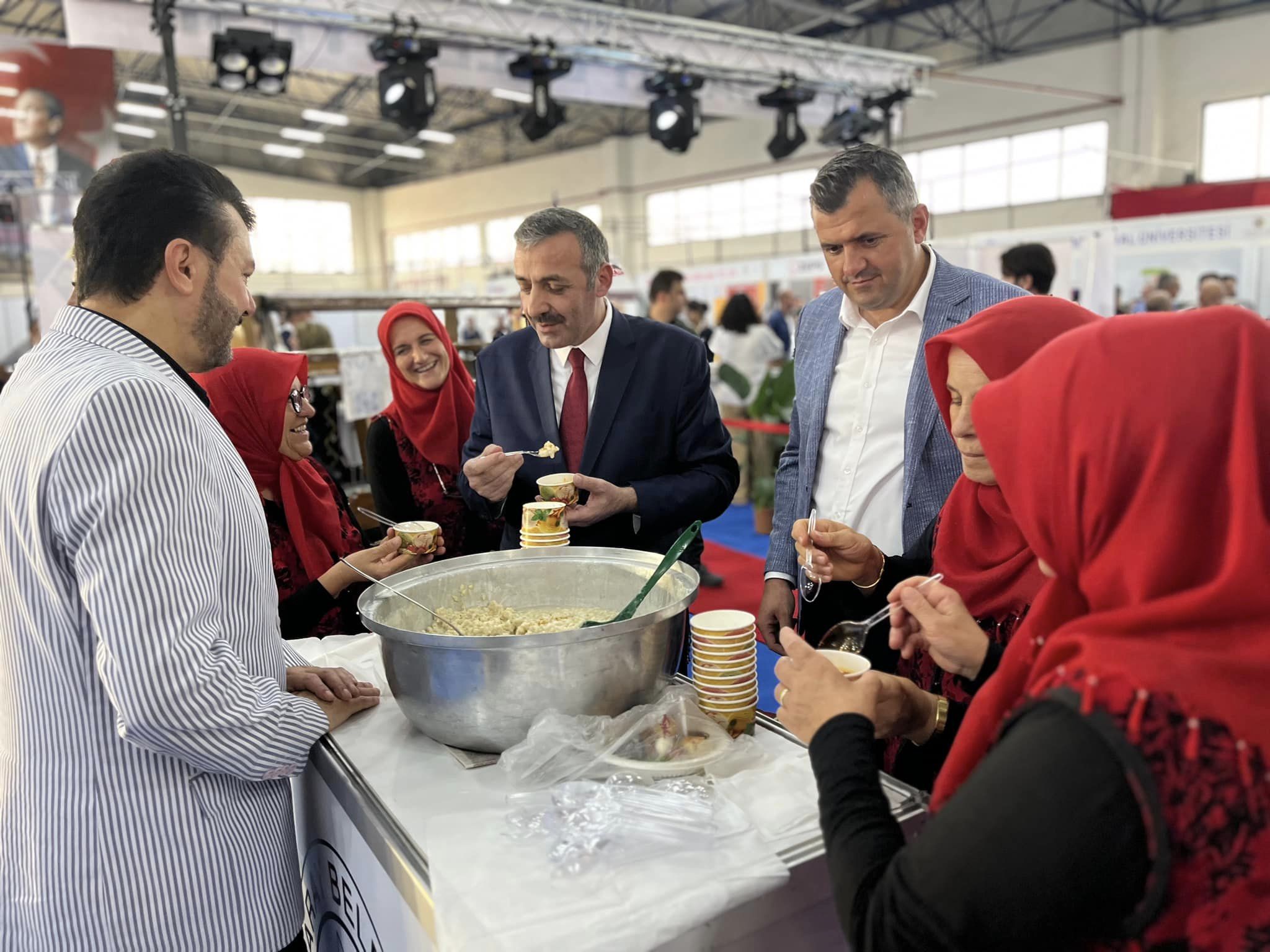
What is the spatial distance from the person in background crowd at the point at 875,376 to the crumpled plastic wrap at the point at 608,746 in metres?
0.74

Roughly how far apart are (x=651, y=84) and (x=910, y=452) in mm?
7705

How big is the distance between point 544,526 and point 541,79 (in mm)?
7181

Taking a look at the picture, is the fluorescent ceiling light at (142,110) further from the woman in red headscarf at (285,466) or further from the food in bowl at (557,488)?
the food in bowl at (557,488)

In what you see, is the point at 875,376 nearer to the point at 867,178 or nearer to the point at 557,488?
the point at 867,178

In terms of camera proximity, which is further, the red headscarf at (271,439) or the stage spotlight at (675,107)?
the stage spotlight at (675,107)

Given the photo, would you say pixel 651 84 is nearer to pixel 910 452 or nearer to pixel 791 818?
pixel 910 452

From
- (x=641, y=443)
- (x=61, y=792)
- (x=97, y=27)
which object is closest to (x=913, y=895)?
(x=61, y=792)

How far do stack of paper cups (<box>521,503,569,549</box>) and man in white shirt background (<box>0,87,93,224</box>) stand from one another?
8462mm

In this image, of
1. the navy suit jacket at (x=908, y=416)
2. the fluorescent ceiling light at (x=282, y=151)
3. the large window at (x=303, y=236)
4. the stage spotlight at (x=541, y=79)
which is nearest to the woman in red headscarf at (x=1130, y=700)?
the navy suit jacket at (x=908, y=416)

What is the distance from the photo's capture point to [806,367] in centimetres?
236

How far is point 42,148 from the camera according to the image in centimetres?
841

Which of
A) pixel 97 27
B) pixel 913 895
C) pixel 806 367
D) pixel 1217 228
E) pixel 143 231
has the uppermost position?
pixel 97 27

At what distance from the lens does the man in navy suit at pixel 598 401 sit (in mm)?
2223

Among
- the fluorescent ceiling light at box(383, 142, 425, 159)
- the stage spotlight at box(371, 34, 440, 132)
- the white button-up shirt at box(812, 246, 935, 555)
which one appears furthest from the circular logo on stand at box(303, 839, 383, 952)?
the fluorescent ceiling light at box(383, 142, 425, 159)
